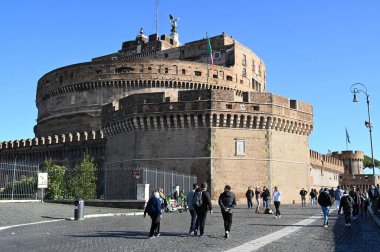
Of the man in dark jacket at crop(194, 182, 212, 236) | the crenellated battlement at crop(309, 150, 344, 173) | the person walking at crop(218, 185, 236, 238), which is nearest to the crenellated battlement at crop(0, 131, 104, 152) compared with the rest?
the crenellated battlement at crop(309, 150, 344, 173)

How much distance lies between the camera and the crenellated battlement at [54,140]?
43.8 m

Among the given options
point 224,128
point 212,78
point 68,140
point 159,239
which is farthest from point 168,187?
point 212,78

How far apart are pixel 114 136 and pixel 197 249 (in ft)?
79.3

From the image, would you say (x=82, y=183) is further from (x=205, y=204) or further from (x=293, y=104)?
(x=205, y=204)

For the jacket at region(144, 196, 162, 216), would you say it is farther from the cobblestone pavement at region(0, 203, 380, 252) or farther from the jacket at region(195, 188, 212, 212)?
the jacket at region(195, 188, 212, 212)

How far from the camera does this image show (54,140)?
1879 inches

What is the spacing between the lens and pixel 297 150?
30.9 m

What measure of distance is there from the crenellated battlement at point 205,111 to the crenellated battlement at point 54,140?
568 inches

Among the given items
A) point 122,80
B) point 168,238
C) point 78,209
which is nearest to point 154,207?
point 168,238

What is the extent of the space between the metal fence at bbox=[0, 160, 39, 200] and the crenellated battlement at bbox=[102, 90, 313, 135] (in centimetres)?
762

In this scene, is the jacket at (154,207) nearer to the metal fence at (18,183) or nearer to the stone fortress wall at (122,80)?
the metal fence at (18,183)

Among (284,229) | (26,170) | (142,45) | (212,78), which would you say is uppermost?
(142,45)

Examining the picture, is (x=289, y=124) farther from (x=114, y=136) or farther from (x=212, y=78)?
(x=212, y=78)

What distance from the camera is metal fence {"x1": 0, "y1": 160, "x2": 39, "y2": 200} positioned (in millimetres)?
23172
